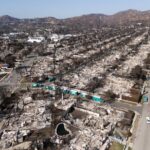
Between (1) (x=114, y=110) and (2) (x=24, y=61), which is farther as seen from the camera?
(2) (x=24, y=61)

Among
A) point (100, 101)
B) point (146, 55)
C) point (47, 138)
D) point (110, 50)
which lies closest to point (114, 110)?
point (100, 101)

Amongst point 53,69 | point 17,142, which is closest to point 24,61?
point 53,69

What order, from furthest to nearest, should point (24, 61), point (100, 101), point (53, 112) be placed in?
1. point (24, 61)
2. point (100, 101)
3. point (53, 112)

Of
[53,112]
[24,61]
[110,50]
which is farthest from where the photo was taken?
[110,50]

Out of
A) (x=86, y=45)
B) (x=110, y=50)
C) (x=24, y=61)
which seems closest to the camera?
(x=24, y=61)

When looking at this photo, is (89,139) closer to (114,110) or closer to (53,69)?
(114,110)

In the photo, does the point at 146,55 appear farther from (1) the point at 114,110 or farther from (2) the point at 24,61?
(1) the point at 114,110

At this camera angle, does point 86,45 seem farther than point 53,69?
Yes

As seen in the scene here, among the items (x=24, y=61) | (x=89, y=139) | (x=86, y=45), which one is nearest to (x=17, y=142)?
(x=89, y=139)

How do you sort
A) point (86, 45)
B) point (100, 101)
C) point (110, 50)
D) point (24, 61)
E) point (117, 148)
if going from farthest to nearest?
1. point (86, 45)
2. point (110, 50)
3. point (24, 61)
4. point (100, 101)
5. point (117, 148)
